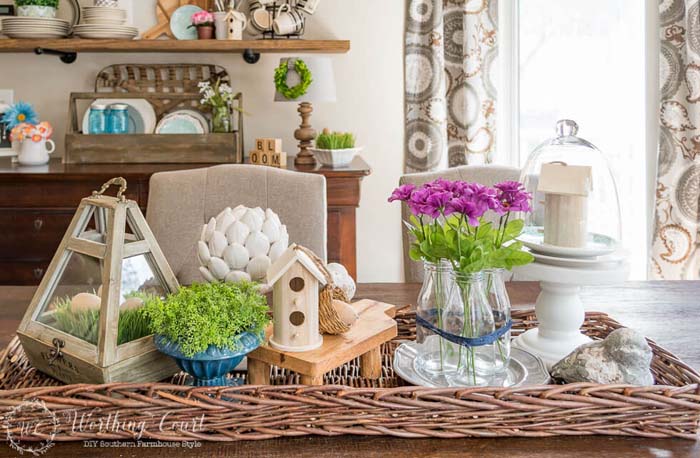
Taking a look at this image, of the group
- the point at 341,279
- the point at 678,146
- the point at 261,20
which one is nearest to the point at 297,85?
the point at 261,20

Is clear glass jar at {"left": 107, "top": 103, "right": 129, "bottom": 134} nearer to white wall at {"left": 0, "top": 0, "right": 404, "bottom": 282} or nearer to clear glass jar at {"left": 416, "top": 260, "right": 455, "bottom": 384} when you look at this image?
white wall at {"left": 0, "top": 0, "right": 404, "bottom": 282}

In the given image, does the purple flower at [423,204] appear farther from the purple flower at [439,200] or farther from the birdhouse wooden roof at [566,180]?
the birdhouse wooden roof at [566,180]

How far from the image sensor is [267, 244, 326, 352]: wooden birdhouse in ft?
3.01

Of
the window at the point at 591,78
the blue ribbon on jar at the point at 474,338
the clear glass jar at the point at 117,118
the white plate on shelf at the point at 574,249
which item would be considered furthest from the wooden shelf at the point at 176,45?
the blue ribbon on jar at the point at 474,338

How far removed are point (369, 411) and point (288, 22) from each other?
7.76 feet

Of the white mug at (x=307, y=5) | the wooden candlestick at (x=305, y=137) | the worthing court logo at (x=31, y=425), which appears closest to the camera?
the worthing court logo at (x=31, y=425)

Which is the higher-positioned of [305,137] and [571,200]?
[305,137]

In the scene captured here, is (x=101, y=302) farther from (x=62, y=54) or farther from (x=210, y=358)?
(x=62, y=54)

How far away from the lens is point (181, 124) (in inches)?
118

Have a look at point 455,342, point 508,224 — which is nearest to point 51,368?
point 455,342

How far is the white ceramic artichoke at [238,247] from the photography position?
3.65 feet

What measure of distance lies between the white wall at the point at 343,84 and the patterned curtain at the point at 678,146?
3.77ft

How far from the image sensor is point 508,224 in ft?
3.11

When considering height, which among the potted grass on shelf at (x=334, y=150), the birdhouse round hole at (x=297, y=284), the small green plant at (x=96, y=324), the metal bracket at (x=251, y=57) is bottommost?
the small green plant at (x=96, y=324)
